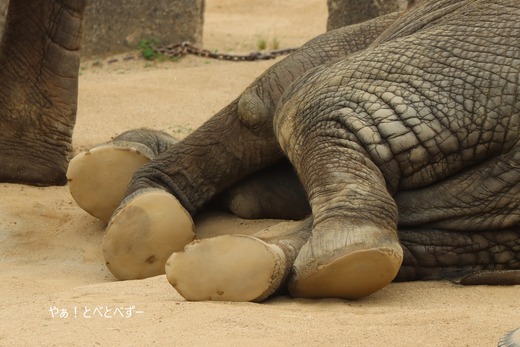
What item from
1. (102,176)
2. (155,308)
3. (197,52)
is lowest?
(197,52)

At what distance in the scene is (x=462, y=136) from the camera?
429cm

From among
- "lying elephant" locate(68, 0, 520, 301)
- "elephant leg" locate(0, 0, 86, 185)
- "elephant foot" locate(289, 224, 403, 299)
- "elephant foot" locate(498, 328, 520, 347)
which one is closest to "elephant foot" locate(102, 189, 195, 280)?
"lying elephant" locate(68, 0, 520, 301)

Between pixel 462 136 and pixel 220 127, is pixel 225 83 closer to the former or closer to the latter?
pixel 220 127

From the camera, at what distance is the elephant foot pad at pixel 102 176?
5496 millimetres

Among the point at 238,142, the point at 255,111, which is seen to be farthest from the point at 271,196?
the point at 255,111

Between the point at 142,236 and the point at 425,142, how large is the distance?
119 cm

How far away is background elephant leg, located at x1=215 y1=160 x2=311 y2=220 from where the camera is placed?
5414 mm

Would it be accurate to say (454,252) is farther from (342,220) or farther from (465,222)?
(342,220)

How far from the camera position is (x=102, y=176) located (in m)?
5.53

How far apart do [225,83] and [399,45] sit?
5069mm

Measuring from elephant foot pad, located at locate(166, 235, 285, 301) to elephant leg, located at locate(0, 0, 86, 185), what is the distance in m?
2.69

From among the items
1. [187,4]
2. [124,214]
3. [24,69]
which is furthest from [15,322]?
[187,4]

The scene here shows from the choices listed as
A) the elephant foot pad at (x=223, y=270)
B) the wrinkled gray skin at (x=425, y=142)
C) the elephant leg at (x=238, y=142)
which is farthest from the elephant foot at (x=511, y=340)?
the elephant leg at (x=238, y=142)

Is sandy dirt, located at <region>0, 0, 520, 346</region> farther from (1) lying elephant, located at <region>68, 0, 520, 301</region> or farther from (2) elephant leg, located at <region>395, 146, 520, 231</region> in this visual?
(2) elephant leg, located at <region>395, 146, 520, 231</region>
